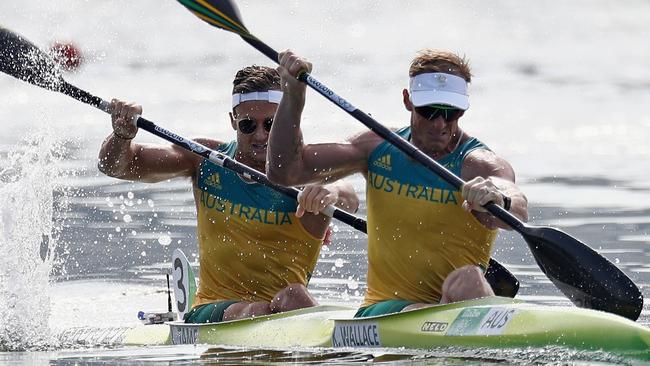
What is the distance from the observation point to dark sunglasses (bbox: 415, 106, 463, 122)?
29.5 feet

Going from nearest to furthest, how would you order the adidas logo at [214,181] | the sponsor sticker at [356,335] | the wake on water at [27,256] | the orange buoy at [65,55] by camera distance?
the sponsor sticker at [356,335] < the adidas logo at [214,181] < the wake on water at [27,256] < the orange buoy at [65,55]

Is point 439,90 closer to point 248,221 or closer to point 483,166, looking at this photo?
point 483,166

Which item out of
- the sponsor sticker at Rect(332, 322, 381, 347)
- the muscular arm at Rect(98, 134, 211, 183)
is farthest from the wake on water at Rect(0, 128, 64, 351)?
the sponsor sticker at Rect(332, 322, 381, 347)

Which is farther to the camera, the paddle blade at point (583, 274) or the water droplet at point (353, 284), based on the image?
the water droplet at point (353, 284)

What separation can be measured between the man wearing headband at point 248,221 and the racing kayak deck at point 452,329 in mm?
521

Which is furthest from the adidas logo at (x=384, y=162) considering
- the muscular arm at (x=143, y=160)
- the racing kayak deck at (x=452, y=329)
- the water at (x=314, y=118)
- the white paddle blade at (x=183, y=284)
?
the white paddle blade at (x=183, y=284)

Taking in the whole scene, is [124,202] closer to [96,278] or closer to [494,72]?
[96,278]

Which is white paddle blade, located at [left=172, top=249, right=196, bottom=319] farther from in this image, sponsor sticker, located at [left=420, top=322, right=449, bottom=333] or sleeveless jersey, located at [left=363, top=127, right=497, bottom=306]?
sponsor sticker, located at [left=420, top=322, right=449, bottom=333]

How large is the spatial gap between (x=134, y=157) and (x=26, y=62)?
49.0 inches

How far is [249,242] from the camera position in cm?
1024

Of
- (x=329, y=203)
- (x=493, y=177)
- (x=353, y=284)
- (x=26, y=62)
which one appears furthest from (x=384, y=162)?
(x=353, y=284)

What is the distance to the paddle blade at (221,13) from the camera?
32.2ft

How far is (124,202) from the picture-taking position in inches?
765

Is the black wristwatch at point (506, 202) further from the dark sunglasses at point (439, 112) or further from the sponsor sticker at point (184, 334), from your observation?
the sponsor sticker at point (184, 334)
